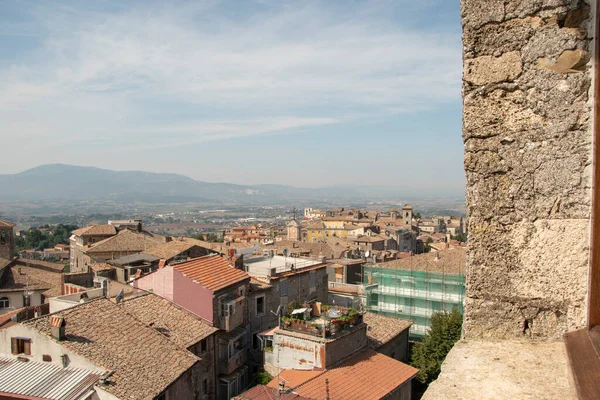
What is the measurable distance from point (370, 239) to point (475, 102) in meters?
57.3

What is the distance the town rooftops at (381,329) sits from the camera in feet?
67.8

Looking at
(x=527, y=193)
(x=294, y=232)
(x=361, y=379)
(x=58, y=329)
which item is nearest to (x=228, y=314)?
(x=361, y=379)

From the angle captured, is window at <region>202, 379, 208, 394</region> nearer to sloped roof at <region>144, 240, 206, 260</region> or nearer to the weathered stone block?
sloped roof at <region>144, 240, 206, 260</region>

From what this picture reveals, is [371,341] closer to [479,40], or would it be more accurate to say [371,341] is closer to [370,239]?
[479,40]

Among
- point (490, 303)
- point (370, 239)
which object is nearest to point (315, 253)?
point (370, 239)

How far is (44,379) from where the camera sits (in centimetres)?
1287

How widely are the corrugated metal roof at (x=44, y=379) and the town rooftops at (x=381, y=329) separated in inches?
449

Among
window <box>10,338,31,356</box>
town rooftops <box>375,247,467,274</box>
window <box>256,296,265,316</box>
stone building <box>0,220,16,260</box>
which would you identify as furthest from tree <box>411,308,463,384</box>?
stone building <box>0,220,16,260</box>

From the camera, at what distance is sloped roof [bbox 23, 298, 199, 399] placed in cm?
1289

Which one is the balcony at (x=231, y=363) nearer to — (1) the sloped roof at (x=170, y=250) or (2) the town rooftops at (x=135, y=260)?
(2) the town rooftops at (x=135, y=260)

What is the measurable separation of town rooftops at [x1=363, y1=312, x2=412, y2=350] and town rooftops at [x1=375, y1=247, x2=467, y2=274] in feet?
18.2

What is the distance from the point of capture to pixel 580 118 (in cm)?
309

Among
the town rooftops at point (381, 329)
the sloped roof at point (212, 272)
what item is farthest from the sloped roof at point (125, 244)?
the town rooftops at point (381, 329)

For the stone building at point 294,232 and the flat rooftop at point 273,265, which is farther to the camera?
the stone building at point 294,232
